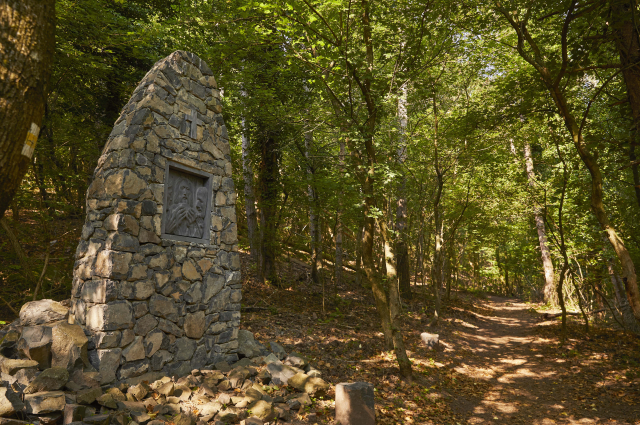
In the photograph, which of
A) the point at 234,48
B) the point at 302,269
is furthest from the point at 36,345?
the point at 302,269

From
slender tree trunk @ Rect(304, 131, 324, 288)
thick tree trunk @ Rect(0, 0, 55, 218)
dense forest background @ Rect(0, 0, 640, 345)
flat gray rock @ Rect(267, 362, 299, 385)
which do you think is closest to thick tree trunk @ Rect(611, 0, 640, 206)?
dense forest background @ Rect(0, 0, 640, 345)

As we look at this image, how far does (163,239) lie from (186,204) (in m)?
0.65

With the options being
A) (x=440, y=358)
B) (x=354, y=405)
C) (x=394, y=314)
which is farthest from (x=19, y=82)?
(x=440, y=358)

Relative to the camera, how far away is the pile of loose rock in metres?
3.23

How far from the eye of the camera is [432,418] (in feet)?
17.6

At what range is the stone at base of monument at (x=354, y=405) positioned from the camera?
4.40 metres

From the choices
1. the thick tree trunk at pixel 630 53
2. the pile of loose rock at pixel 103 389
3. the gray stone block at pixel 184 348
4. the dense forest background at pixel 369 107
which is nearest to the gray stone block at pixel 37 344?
the pile of loose rock at pixel 103 389

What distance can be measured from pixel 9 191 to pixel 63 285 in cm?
672

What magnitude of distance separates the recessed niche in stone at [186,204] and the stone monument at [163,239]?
0.05 ft

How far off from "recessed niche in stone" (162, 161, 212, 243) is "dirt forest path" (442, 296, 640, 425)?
5.01 m

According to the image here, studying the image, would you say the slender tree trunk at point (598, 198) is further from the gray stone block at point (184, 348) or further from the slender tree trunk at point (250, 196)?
the slender tree trunk at point (250, 196)

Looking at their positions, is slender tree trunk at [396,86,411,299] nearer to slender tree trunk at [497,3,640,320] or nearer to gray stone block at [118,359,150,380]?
slender tree trunk at [497,3,640,320]

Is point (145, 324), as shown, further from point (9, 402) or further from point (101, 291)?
point (9, 402)

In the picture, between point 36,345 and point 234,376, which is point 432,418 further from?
point 36,345
